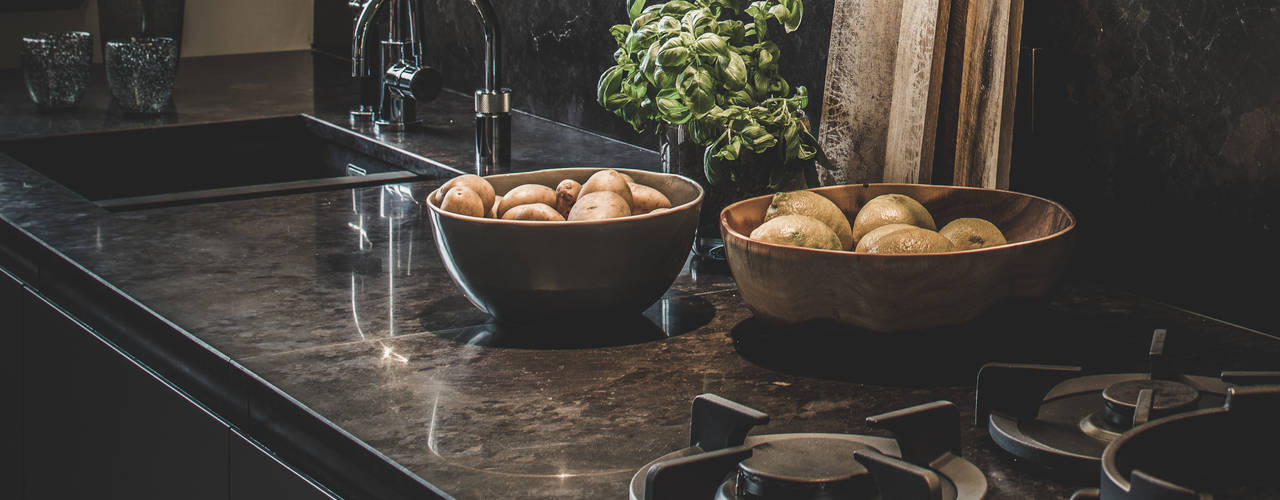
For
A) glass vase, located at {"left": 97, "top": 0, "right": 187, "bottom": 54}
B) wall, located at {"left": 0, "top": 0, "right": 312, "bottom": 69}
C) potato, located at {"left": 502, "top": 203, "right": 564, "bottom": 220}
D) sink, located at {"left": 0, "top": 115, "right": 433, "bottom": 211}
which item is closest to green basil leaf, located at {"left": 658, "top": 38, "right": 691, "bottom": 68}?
potato, located at {"left": 502, "top": 203, "right": 564, "bottom": 220}

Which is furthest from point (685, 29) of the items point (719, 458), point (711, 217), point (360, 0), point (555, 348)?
point (360, 0)

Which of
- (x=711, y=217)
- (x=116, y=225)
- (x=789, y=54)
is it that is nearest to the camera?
(x=711, y=217)

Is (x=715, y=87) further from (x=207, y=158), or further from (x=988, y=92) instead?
(x=207, y=158)

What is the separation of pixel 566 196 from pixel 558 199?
11mm

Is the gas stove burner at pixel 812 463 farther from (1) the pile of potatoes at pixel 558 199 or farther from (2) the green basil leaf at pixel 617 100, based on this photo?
(2) the green basil leaf at pixel 617 100

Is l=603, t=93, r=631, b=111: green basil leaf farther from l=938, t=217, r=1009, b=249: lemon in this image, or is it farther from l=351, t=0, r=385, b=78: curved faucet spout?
l=351, t=0, r=385, b=78: curved faucet spout

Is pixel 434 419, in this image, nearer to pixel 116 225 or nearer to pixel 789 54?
pixel 116 225

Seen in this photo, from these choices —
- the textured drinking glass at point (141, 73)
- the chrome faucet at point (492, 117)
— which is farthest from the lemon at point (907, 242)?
the textured drinking glass at point (141, 73)

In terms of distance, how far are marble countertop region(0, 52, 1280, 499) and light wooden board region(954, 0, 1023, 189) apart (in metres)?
0.15

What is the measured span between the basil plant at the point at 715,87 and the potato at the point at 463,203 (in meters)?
0.23

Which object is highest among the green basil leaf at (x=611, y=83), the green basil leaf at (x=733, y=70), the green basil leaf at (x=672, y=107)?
the green basil leaf at (x=733, y=70)

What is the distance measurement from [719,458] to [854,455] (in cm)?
8

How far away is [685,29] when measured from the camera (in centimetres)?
133

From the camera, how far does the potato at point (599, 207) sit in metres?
1.19
